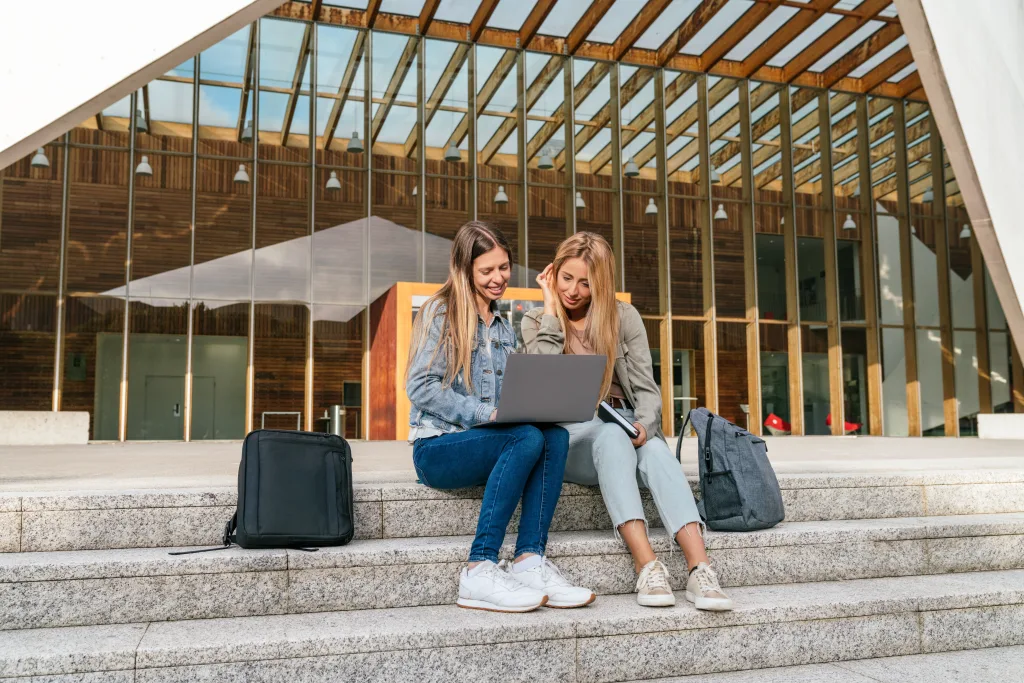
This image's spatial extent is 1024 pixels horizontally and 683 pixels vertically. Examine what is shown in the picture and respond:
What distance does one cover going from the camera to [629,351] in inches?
155

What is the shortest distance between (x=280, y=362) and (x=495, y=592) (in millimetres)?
11653

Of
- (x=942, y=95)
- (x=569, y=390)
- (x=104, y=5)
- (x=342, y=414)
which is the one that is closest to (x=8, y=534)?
(x=569, y=390)

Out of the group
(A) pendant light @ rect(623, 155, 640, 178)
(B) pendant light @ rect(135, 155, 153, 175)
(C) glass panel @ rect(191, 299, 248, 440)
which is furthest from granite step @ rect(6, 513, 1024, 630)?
(A) pendant light @ rect(623, 155, 640, 178)

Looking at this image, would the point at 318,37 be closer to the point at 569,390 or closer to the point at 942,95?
the point at 942,95

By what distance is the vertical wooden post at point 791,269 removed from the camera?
16.6 meters

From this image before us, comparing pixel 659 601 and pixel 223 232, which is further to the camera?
pixel 223 232

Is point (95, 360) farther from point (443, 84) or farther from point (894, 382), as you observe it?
point (894, 382)

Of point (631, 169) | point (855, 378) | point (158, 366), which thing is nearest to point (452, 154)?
point (631, 169)

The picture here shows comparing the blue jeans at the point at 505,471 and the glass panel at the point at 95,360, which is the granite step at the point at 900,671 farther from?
→ the glass panel at the point at 95,360

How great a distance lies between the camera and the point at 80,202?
1355 cm

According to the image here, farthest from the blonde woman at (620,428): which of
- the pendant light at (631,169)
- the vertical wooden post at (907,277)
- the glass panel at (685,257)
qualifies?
the vertical wooden post at (907,277)

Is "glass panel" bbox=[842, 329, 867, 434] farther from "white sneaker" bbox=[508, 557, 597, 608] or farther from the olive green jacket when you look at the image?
"white sneaker" bbox=[508, 557, 597, 608]

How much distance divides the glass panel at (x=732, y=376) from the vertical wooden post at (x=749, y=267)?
0.33 ft

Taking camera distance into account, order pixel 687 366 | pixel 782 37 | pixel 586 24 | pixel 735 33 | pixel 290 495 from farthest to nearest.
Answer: pixel 687 366
pixel 782 37
pixel 735 33
pixel 586 24
pixel 290 495
